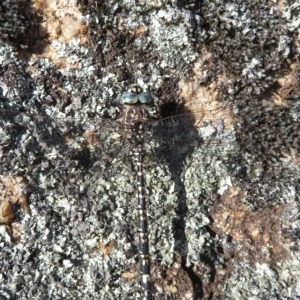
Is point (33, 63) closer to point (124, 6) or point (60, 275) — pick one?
point (124, 6)

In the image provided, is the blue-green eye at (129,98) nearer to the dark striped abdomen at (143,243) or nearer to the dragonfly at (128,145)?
the dragonfly at (128,145)

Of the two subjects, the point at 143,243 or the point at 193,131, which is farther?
the point at 193,131

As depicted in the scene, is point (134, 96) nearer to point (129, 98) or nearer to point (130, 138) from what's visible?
point (129, 98)

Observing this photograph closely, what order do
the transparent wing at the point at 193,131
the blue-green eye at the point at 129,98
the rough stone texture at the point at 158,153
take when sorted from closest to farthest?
the rough stone texture at the point at 158,153 → the blue-green eye at the point at 129,98 → the transparent wing at the point at 193,131

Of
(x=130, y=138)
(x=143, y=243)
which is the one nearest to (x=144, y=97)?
(x=130, y=138)

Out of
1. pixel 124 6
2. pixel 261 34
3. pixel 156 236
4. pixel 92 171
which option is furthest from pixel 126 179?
pixel 261 34

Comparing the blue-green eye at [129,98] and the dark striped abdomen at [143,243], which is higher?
the blue-green eye at [129,98]

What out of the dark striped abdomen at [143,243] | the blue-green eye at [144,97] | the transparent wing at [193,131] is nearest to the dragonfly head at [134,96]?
the blue-green eye at [144,97]
